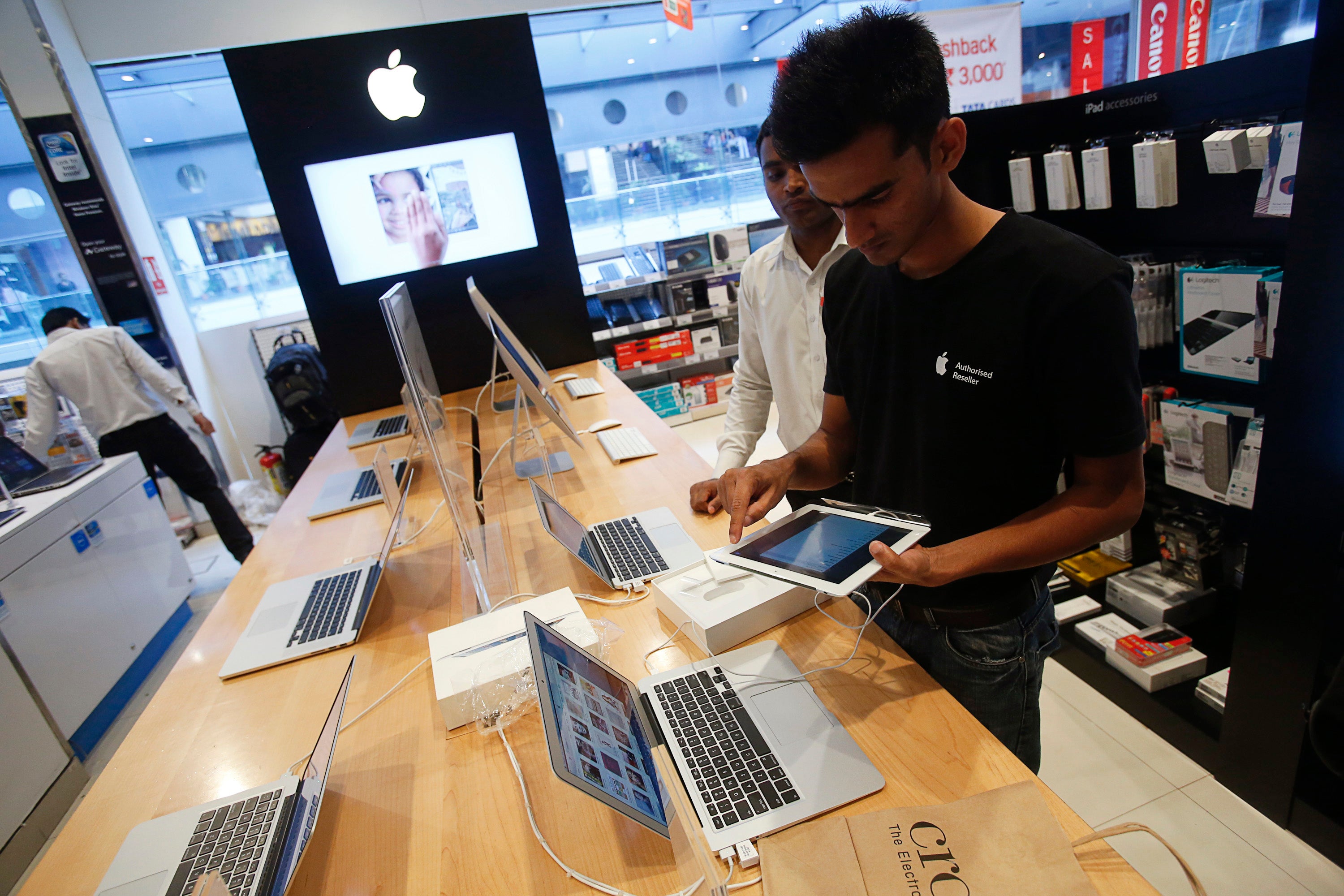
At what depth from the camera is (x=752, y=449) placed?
→ 6.64ft

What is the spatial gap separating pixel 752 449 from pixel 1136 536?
5.67ft

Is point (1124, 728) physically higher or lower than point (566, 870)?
lower

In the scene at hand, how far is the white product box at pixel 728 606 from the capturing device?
1.24m

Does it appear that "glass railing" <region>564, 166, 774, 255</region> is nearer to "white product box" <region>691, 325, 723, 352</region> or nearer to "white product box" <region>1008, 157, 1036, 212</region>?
"white product box" <region>691, 325, 723, 352</region>

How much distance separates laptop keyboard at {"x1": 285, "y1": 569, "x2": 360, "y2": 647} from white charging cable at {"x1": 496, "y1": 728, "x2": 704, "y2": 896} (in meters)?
0.77

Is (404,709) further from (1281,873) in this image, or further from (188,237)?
(188,237)

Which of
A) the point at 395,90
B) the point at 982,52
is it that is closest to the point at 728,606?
the point at 395,90

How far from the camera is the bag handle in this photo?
2.21 ft

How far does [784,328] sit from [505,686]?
126 cm

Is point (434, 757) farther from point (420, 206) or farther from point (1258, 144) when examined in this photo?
point (420, 206)

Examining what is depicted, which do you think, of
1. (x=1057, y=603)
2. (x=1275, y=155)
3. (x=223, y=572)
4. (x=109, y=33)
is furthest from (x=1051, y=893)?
(x=109, y=33)

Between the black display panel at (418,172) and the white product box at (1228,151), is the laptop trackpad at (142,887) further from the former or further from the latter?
the black display panel at (418,172)

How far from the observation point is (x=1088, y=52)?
516 centimetres

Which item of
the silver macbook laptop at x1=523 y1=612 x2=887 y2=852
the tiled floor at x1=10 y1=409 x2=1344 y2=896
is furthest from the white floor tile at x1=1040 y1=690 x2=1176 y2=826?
the silver macbook laptop at x1=523 y1=612 x2=887 y2=852
